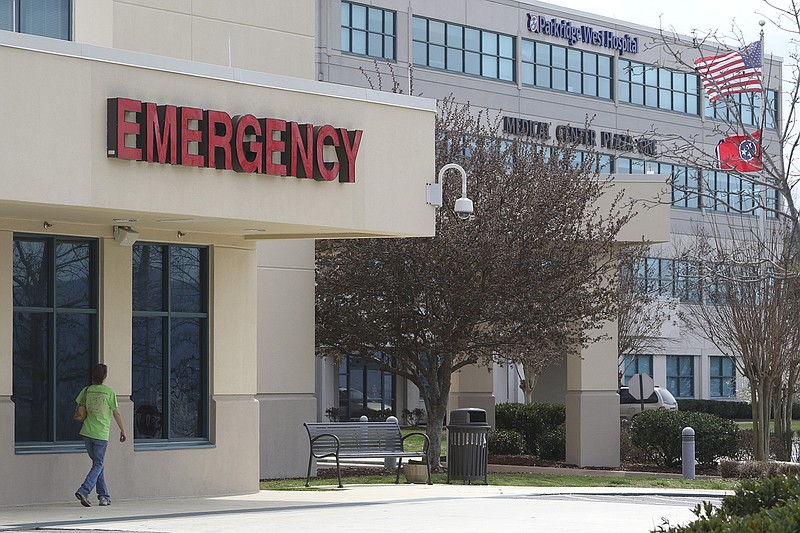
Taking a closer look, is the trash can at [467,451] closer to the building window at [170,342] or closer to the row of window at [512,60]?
the building window at [170,342]

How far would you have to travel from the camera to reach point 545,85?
196 feet

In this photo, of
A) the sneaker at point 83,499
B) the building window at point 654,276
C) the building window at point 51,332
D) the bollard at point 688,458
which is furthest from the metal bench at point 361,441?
the building window at point 654,276

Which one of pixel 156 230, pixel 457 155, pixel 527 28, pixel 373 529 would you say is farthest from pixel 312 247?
pixel 527 28

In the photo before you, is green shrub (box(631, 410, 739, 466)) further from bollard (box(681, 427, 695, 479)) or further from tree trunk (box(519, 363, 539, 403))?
tree trunk (box(519, 363, 539, 403))

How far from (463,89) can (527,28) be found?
5.55m

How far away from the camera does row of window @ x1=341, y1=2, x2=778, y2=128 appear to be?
52.1m

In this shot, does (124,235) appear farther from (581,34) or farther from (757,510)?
(581,34)

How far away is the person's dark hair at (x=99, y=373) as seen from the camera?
16.9 metres

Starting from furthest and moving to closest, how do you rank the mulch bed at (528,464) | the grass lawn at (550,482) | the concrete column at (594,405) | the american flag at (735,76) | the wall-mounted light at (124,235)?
the concrete column at (594,405) → the mulch bed at (528,464) → the grass lawn at (550,482) → the wall-mounted light at (124,235) → the american flag at (735,76)

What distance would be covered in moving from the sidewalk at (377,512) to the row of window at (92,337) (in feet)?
3.79

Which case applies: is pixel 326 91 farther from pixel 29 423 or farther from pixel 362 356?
pixel 362 356

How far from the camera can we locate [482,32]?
5706 centimetres

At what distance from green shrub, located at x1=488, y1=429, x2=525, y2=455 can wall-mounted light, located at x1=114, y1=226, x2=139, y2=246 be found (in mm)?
16278

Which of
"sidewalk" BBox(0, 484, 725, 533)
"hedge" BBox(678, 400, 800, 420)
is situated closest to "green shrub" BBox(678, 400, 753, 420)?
"hedge" BBox(678, 400, 800, 420)
